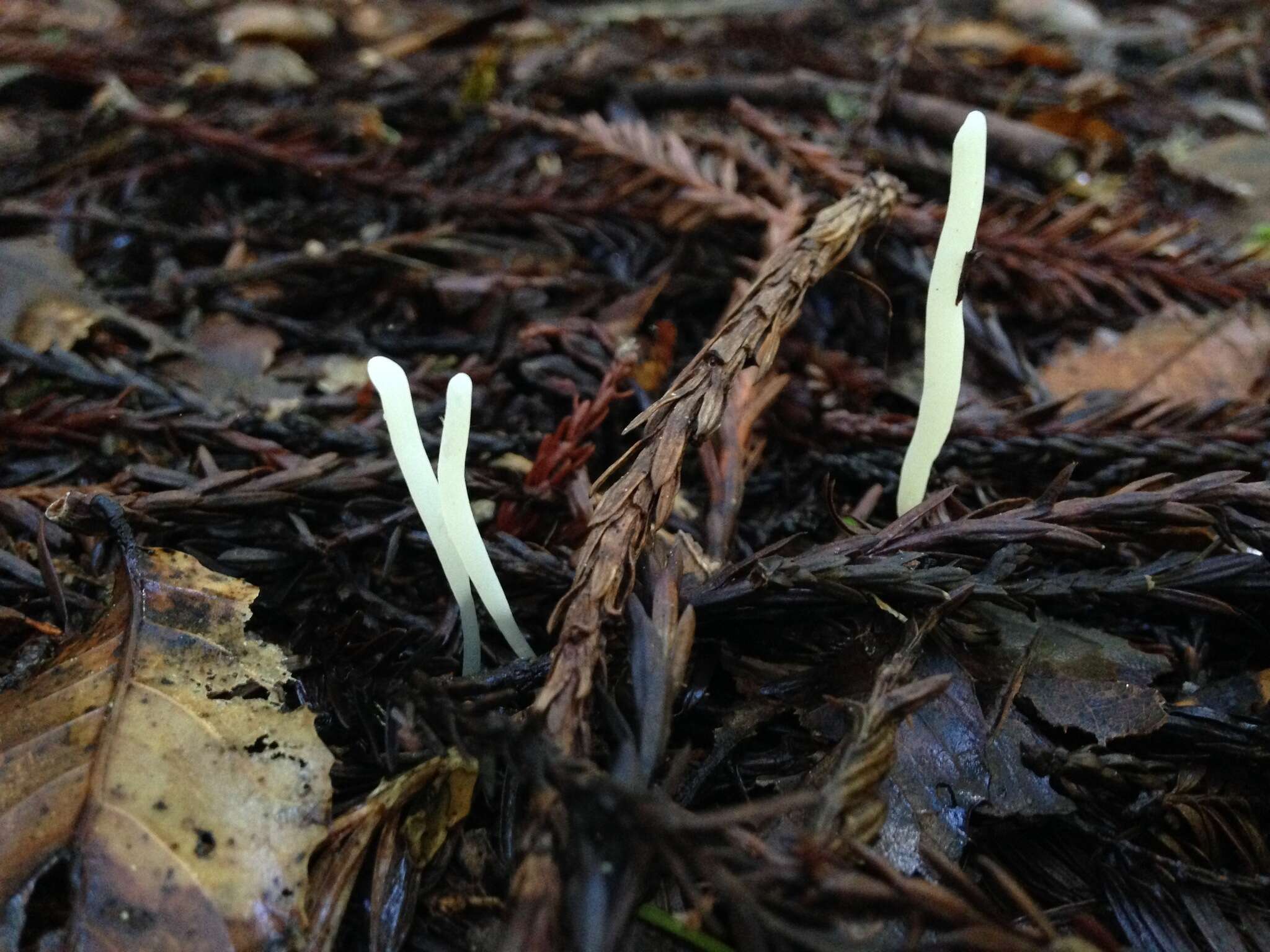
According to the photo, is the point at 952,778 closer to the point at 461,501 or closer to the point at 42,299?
the point at 461,501

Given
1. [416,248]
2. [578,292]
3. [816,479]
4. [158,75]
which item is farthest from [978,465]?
[158,75]

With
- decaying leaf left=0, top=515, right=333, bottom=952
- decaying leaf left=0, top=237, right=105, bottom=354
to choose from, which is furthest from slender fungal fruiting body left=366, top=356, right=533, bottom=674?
decaying leaf left=0, top=237, right=105, bottom=354

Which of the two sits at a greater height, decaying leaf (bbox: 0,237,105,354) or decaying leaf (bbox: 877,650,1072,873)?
decaying leaf (bbox: 877,650,1072,873)

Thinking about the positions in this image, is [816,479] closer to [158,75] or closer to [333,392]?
[333,392]

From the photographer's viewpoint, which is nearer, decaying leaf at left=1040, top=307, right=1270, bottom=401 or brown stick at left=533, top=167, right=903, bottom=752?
Result: brown stick at left=533, top=167, right=903, bottom=752

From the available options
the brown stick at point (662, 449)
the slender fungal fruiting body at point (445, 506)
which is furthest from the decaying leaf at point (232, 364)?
the brown stick at point (662, 449)

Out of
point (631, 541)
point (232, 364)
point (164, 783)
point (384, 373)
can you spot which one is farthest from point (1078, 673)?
point (232, 364)

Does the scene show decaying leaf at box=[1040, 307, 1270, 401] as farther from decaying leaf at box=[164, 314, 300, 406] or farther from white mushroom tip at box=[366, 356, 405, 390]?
decaying leaf at box=[164, 314, 300, 406]
